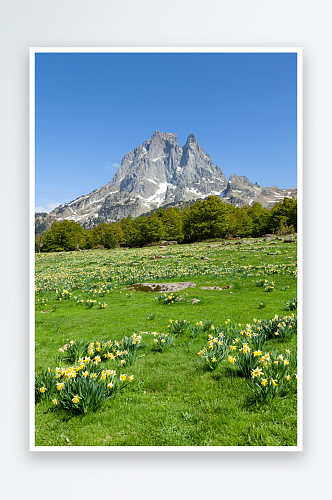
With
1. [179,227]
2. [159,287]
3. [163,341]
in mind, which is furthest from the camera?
[179,227]

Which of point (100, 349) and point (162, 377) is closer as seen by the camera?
point (162, 377)

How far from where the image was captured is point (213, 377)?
3141 mm

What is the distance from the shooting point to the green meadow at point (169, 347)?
111 inches

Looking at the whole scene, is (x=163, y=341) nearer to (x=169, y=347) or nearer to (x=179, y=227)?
(x=169, y=347)

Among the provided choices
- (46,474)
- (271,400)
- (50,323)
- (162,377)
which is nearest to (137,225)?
(50,323)

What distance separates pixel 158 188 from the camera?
5.33 m

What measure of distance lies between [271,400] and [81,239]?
12.8 feet

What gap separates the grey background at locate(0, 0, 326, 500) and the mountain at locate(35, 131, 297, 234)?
2.18 feet

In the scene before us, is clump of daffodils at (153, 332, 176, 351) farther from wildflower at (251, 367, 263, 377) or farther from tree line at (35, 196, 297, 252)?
tree line at (35, 196, 297, 252)

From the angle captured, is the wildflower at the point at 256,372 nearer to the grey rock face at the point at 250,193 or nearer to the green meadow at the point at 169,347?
the green meadow at the point at 169,347

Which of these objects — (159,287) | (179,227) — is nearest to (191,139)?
(179,227)
